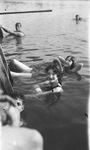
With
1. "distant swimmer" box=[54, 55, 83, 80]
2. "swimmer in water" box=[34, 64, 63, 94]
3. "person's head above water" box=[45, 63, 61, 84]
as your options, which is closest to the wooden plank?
"swimmer in water" box=[34, 64, 63, 94]

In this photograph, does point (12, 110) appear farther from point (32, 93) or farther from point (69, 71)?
point (69, 71)

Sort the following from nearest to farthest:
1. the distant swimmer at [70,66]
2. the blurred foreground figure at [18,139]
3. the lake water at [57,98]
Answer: the blurred foreground figure at [18,139] → the lake water at [57,98] → the distant swimmer at [70,66]

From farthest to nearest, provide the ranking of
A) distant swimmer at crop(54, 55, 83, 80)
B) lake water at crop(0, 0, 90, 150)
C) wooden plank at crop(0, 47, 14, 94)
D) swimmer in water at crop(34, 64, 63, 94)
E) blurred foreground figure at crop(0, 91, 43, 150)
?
distant swimmer at crop(54, 55, 83, 80) → swimmer in water at crop(34, 64, 63, 94) → wooden plank at crop(0, 47, 14, 94) → lake water at crop(0, 0, 90, 150) → blurred foreground figure at crop(0, 91, 43, 150)

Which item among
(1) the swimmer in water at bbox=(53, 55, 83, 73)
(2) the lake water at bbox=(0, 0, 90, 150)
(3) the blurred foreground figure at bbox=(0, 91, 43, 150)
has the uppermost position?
(3) the blurred foreground figure at bbox=(0, 91, 43, 150)

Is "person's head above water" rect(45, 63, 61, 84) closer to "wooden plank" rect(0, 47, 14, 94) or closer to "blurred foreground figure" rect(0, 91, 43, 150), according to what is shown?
"wooden plank" rect(0, 47, 14, 94)

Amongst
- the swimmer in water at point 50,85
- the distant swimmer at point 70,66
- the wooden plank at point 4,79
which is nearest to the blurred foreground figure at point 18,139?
the wooden plank at point 4,79

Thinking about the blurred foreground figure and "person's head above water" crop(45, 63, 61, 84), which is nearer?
the blurred foreground figure

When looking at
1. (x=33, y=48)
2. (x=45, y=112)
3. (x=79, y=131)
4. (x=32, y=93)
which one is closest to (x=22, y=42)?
(x=33, y=48)

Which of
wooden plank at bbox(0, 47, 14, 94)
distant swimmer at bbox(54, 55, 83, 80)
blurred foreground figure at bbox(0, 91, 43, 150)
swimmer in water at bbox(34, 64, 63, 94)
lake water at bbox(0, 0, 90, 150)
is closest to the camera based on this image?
blurred foreground figure at bbox(0, 91, 43, 150)

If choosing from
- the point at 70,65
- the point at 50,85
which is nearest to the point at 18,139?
the point at 50,85

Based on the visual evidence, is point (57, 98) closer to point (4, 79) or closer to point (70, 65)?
point (4, 79)

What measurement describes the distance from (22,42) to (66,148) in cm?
1593

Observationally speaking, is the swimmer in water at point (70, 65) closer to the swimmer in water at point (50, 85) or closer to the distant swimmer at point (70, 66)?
the distant swimmer at point (70, 66)

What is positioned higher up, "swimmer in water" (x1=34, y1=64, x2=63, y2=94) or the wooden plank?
the wooden plank
